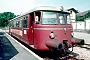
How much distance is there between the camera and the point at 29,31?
955cm

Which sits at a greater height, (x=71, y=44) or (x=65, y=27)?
(x=65, y=27)

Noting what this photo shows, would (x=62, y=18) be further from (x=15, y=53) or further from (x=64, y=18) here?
(x=15, y=53)

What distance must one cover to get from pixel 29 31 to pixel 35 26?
4.27 feet

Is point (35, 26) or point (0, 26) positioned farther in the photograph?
point (0, 26)

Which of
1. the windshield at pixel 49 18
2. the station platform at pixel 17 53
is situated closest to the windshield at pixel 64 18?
the windshield at pixel 49 18

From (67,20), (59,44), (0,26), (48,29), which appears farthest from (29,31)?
(0,26)

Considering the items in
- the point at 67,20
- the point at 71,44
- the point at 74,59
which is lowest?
the point at 74,59

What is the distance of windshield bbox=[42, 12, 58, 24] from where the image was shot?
818cm

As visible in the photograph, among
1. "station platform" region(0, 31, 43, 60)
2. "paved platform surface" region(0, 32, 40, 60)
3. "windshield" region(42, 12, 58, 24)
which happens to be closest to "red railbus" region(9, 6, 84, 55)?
"windshield" region(42, 12, 58, 24)

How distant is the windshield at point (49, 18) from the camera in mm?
8180

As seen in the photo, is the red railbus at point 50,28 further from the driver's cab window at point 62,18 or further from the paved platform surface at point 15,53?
the paved platform surface at point 15,53

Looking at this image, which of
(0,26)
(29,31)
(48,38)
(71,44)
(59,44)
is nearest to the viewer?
(59,44)

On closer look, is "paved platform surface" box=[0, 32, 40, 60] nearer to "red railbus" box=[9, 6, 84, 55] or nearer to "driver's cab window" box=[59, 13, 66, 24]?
"red railbus" box=[9, 6, 84, 55]

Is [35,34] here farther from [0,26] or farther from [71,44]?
[0,26]
